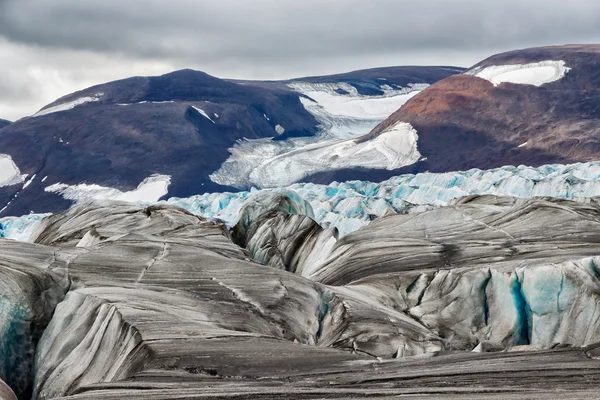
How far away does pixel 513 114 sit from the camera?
7306 centimetres

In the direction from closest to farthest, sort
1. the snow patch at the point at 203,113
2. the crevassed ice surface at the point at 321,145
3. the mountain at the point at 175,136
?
the mountain at the point at 175,136 → the crevassed ice surface at the point at 321,145 → the snow patch at the point at 203,113

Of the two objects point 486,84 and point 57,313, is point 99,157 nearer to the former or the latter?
point 486,84

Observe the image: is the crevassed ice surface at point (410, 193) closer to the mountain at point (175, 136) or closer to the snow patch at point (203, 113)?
the mountain at point (175, 136)

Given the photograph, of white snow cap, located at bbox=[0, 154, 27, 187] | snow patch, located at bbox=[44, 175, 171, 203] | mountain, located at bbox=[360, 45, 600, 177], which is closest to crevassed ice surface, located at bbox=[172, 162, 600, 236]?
mountain, located at bbox=[360, 45, 600, 177]

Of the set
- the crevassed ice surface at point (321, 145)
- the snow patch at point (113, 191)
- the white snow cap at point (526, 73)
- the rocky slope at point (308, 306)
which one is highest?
the white snow cap at point (526, 73)

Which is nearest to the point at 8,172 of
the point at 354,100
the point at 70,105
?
the point at 70,105

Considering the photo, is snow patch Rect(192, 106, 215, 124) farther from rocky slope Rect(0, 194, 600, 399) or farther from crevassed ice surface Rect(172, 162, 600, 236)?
rocky slope Rect(0, 194, 600, 399)

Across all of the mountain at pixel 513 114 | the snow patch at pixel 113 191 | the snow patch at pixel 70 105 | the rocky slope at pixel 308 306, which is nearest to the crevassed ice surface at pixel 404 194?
the rocky slope at pixel 308 306

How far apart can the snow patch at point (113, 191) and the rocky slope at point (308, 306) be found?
50.1 meters

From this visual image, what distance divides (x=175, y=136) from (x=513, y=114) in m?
32.6

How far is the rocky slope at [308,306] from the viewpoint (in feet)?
23.5

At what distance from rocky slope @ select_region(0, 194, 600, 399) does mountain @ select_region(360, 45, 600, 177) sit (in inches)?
1990

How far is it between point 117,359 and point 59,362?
100cm

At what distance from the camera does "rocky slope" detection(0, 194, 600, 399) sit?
715 cm
